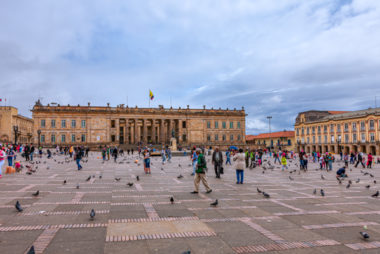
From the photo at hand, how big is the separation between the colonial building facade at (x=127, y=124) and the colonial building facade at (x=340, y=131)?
16.6m

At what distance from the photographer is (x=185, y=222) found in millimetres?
6539

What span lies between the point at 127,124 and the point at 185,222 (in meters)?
62.8

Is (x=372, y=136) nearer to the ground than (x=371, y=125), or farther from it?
nearer to the ground

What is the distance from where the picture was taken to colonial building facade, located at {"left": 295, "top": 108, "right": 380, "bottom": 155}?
183ft

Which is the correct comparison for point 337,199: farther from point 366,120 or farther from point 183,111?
point 183,111

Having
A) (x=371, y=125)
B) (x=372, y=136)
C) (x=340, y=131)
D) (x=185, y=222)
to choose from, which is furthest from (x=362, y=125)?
(x=185, y=222)

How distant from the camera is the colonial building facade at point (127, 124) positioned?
6236cm

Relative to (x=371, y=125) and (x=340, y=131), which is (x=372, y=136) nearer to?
(x=371, y=125)

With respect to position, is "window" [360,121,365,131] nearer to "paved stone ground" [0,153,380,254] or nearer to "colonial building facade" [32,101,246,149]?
"colonial building facade" [32,101,246,149]

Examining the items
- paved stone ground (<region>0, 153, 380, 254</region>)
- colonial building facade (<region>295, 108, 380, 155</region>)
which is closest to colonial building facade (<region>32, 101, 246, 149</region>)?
colonial building facade (<region>295, 108, 380, 155</region>)

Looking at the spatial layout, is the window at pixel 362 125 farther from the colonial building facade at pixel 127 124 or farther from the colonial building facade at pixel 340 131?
the colonial building facade at pixel 127 124

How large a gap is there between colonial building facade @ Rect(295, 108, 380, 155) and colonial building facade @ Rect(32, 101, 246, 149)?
16.6 meters

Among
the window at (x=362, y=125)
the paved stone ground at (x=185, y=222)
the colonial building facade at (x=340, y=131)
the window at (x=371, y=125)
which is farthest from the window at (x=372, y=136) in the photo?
the paved stone ground at (x=185, y=222)

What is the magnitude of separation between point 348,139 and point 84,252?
67.1 meters
